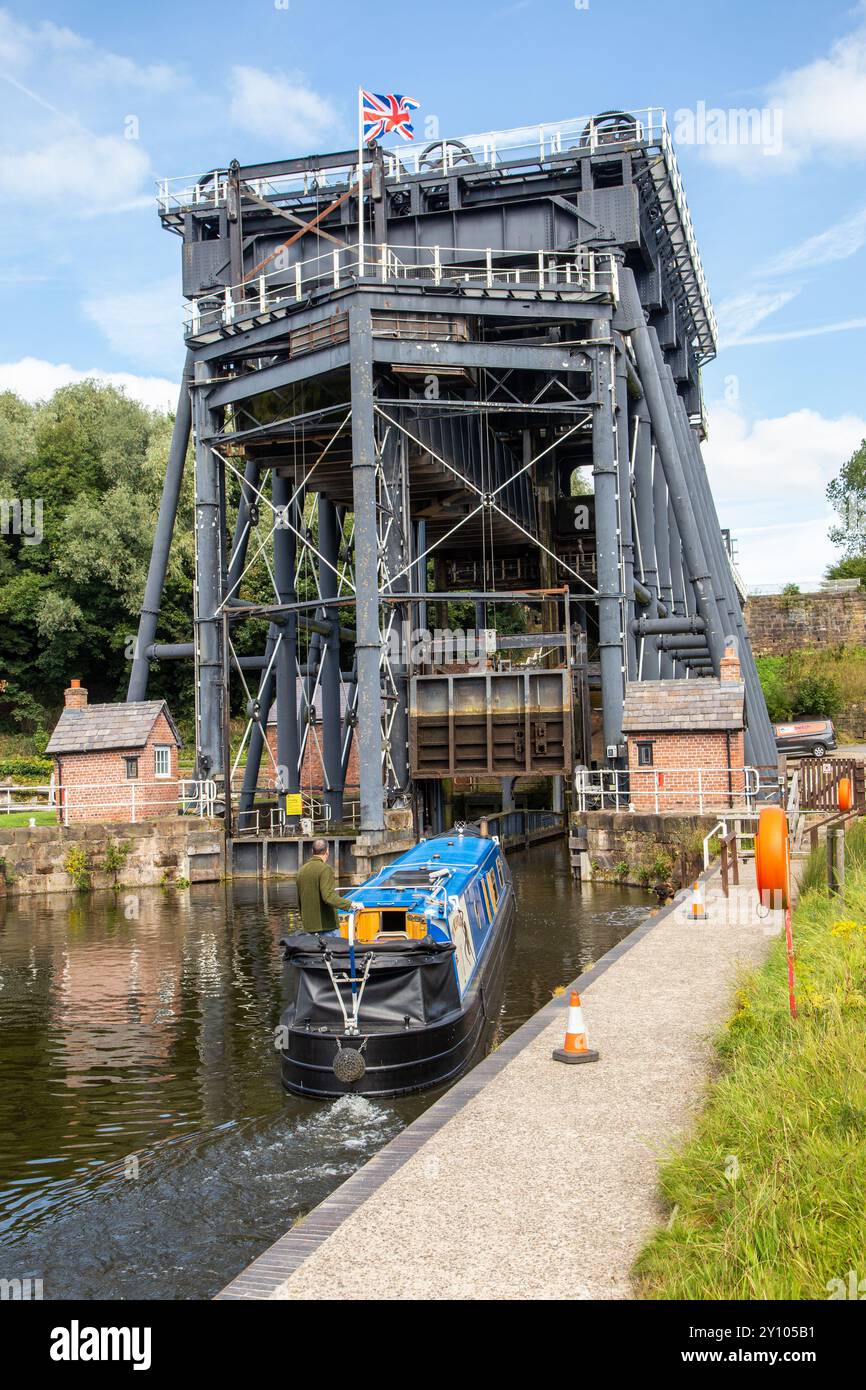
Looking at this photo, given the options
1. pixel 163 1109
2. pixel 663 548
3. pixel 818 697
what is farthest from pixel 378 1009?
pixel 818 697

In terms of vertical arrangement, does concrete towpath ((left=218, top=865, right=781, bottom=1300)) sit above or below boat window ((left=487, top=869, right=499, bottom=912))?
below

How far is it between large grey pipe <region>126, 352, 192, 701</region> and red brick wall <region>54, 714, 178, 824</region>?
4.10 meters

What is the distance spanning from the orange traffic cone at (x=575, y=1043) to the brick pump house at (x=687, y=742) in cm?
1778

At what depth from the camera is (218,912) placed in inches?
935

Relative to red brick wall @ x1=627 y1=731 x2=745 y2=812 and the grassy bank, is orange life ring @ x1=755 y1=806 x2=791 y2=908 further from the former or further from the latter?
red brick wall @ x1=627 y1=731 x2=745 y2=812

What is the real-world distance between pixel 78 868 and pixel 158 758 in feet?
15.6

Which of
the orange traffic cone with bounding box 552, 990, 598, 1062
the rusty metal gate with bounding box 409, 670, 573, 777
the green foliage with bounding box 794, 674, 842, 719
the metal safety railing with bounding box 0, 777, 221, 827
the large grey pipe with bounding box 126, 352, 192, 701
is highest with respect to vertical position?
the large grey pipe with bounding box 126, 352, 192, 701

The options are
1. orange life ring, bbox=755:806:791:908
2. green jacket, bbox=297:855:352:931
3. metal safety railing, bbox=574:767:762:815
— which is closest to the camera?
orange life ring, bbox=755:806:791:908

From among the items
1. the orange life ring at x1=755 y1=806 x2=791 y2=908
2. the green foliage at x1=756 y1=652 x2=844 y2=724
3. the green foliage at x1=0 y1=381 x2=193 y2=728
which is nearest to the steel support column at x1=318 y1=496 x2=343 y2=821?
the green foliage at x1=0 y1=381 x2=193 y2=728

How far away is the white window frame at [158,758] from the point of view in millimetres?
31141

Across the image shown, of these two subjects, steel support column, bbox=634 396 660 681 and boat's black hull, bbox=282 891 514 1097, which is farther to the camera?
steel support column, bbox=634 396 660 681

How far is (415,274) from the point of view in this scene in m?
35.6

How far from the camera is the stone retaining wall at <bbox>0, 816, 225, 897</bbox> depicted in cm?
2720
